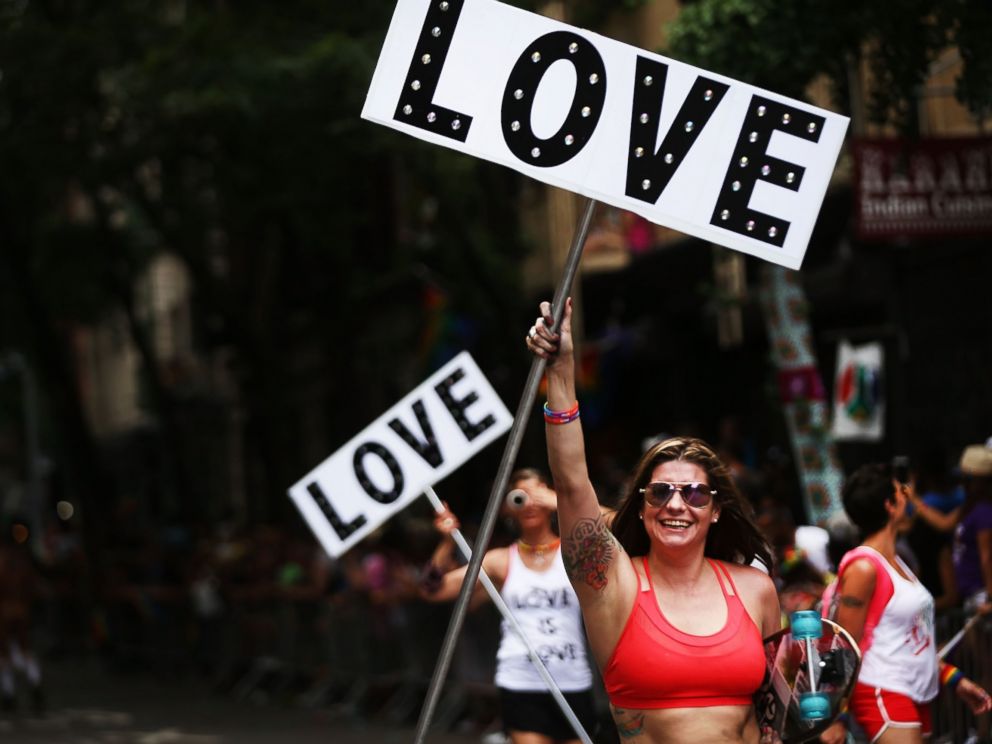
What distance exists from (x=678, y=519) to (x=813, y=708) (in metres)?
0.62

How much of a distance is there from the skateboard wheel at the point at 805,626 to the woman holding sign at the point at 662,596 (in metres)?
0.06

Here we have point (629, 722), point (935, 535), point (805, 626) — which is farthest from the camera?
point (935, 535)

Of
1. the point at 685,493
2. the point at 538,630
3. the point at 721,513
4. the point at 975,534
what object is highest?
the point at 685,493

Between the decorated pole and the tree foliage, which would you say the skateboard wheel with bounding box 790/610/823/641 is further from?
the decorated pole

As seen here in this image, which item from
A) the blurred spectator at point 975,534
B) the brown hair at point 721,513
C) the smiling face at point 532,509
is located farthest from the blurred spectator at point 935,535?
the brown hair at point 721,513

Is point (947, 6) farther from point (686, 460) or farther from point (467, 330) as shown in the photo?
point (467, 330)

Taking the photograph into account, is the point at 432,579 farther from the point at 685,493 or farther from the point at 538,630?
the point at 685,493

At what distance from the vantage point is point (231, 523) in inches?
1047

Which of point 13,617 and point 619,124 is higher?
point 619,124

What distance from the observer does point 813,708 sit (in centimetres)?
514

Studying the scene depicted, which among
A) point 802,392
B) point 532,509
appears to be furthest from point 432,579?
point 802,392

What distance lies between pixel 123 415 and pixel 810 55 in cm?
4359

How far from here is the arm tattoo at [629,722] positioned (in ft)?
16.4

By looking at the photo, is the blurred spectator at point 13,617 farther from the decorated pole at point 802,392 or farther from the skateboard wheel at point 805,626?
the skateboard wheel at point 805,626
